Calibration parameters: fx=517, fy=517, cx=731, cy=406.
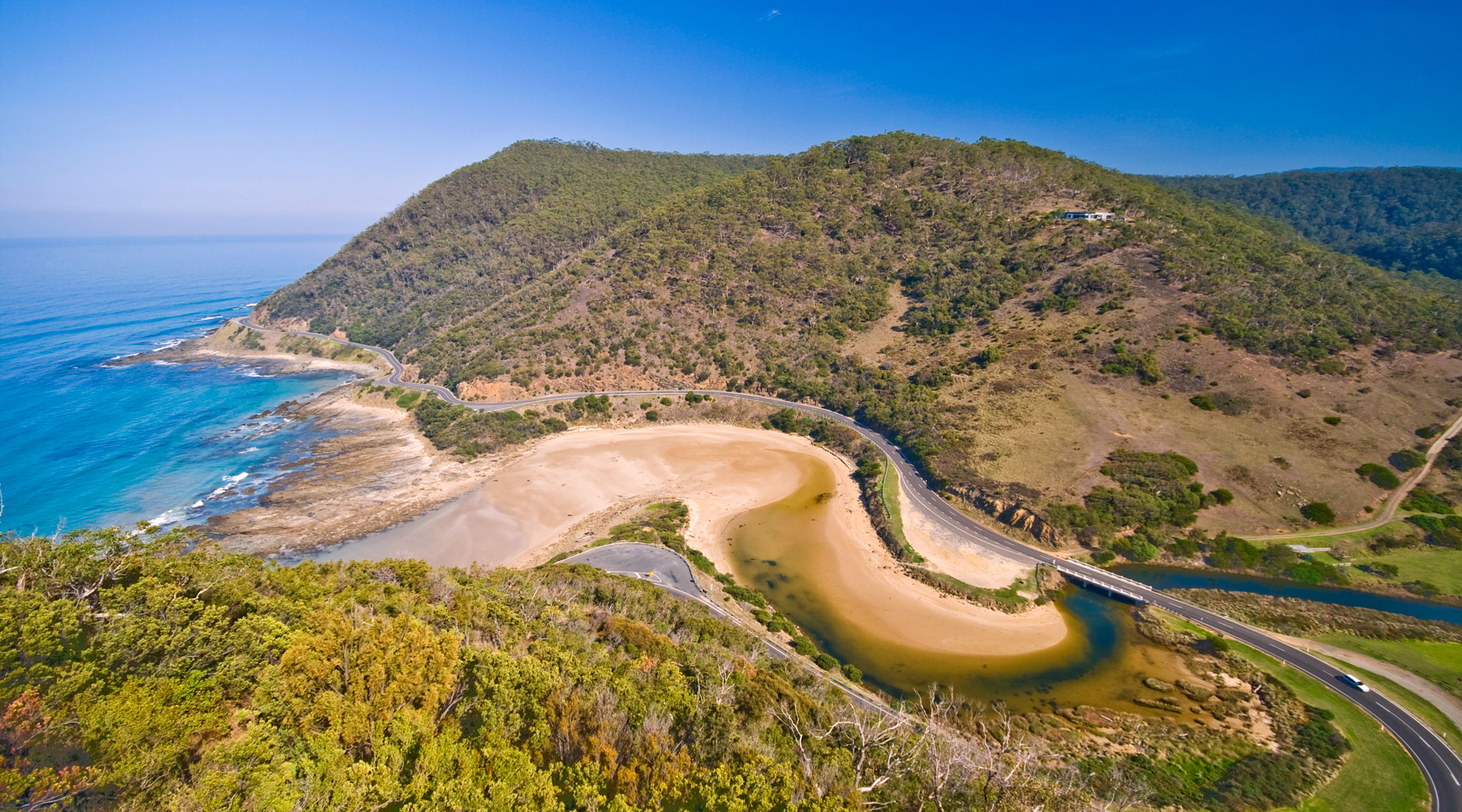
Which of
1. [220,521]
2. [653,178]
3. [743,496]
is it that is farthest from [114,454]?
[653,178]

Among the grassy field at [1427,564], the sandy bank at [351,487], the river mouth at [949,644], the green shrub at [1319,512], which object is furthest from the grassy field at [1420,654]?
the sandy bank at [351,487]

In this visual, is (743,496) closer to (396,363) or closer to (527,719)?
(527,719)

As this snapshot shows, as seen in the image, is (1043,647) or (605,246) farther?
(605,246)

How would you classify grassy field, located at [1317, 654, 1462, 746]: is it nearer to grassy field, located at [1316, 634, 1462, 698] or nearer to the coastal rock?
grassy field, located at [1316, 634, 1462, 698]

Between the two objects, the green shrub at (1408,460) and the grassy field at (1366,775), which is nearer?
the grassy field at (1366,775)

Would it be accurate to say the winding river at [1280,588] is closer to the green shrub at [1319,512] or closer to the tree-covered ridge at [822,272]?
the green shrub at [1319,512]

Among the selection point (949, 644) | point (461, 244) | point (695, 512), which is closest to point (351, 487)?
point (695, 512)
